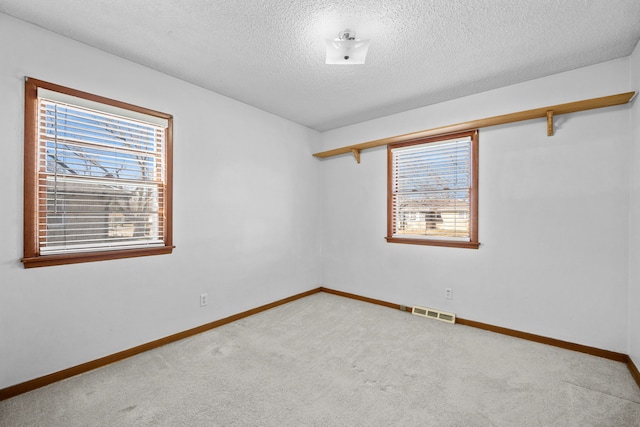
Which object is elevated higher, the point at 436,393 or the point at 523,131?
the point at 523,131

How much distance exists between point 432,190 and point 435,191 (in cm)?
4

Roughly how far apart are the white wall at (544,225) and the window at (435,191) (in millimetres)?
111

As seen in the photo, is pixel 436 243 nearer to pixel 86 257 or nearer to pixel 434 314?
pixel 434 314

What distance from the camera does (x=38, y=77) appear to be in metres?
2.03

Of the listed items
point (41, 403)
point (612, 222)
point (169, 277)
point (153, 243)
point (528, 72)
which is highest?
point (528, 72)

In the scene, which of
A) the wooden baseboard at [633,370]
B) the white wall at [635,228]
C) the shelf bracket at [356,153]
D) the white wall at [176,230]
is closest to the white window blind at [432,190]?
the shelf bracket at [356,153]

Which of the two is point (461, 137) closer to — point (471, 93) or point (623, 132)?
point (471, 93)

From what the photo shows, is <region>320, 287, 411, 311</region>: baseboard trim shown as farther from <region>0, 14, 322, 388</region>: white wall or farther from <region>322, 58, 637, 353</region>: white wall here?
<region>0, 14, 322, 388</region>: white wall

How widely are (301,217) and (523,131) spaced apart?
2886 mm

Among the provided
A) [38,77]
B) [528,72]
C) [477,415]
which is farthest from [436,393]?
[38,77]

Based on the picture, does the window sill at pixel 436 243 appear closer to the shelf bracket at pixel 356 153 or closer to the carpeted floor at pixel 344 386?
the carpeted floor at pixel 344 386

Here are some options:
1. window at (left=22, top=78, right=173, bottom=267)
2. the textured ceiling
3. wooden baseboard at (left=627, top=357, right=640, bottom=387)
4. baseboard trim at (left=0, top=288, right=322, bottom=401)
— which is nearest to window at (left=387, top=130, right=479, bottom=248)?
the textured ceiling

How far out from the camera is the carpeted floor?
67.6 inches

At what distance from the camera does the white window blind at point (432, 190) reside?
324cm
